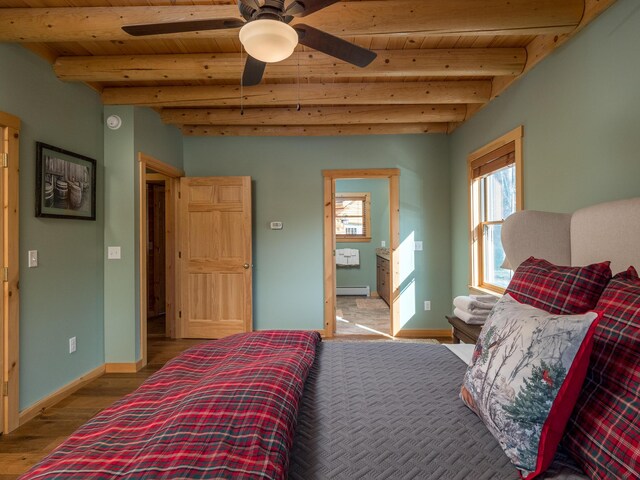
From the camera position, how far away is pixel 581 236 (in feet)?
5.63

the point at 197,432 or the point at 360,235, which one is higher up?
the point at 360,235

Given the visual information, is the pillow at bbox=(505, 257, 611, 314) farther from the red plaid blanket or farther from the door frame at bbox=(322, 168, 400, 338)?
the door frame at bbox=(322, 168, 400, 338)

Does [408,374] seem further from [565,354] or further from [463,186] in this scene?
[463,186]

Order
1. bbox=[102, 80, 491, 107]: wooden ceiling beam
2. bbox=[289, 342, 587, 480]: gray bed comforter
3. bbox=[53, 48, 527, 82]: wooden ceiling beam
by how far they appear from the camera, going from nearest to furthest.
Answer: bbox=[289, 342, 587, 480]: gray bed comforter
bbox=[53, 48, 527, 82]: wooden ceiling beam
bbox=[102, 80, 491, 107]: wooden ceiling beam

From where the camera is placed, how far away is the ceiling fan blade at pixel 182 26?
1576mm

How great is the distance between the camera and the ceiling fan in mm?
1472

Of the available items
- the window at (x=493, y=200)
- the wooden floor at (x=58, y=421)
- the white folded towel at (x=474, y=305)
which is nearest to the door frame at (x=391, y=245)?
the window at (x=493, y=200)

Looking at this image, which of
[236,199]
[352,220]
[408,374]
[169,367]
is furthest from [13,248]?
[352,220]

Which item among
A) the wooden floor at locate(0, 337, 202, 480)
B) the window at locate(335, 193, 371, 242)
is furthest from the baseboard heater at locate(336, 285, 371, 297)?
the wooden floor at locate(0, 337, 202, 480)

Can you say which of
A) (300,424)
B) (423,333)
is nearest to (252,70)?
(300,424)

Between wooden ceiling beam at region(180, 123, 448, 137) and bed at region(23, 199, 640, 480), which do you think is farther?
wooden ceiling beam at region(180, 123, 448, 137)

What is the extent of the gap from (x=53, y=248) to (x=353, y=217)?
19.1ft

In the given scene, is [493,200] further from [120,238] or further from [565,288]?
[120,238]

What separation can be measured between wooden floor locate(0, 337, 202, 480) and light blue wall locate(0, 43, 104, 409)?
16 centimetres
